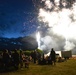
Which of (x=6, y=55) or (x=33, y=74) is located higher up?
(x=6, y=55)

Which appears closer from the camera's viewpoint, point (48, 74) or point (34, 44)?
point (48, 74)

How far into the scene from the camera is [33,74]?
17.4m

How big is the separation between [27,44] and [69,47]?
20.1m

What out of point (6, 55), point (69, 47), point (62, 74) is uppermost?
point (69, 47)

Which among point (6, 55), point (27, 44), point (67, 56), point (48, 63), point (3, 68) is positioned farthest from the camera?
point (27, 44)

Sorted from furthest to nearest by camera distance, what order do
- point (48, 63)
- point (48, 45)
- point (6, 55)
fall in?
point (48, 45) → point (48, 63) → point (6, 55)

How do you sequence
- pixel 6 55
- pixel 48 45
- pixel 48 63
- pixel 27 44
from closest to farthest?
pixel 6 55, pixel 48 63, pixel 48 45, pixel 27 44

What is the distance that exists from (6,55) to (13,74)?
4.00 meters

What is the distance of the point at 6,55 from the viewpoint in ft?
68.9

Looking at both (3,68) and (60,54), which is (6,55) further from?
Result: (60,54)

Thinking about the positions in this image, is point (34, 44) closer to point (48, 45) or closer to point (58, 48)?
point (48, 45)

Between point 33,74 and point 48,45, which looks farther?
point 48,45

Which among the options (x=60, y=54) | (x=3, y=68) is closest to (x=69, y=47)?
(x=60, y=54)

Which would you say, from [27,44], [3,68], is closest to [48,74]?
[3,68]
